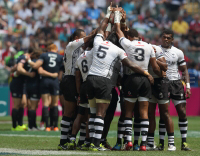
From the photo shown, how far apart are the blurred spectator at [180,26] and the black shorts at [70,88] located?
17.7 meters

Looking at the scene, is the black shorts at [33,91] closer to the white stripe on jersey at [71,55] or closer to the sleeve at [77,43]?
the white stripe on jersey at [71,55]

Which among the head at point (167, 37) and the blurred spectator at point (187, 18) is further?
the blurred spectator at point (187, 18)

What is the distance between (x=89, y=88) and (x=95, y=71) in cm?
33

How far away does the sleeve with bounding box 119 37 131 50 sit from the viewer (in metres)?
8.82

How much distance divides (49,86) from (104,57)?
18.2 ft

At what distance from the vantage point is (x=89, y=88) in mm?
8492

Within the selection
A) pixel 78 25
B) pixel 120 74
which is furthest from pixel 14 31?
pixel 120 74

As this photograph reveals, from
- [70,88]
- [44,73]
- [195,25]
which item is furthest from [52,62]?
[195,25]

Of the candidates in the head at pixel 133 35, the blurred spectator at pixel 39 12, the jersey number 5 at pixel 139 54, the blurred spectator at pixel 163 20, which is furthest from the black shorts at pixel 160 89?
the blurred spectator at pixel 39 12

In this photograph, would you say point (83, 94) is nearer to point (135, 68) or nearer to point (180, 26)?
point (135, 68)

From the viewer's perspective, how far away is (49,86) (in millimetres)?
13836

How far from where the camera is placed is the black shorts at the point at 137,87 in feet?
28.7

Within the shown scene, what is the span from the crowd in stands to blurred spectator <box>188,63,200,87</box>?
0.58 meters

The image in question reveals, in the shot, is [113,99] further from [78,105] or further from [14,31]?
[14,31]
